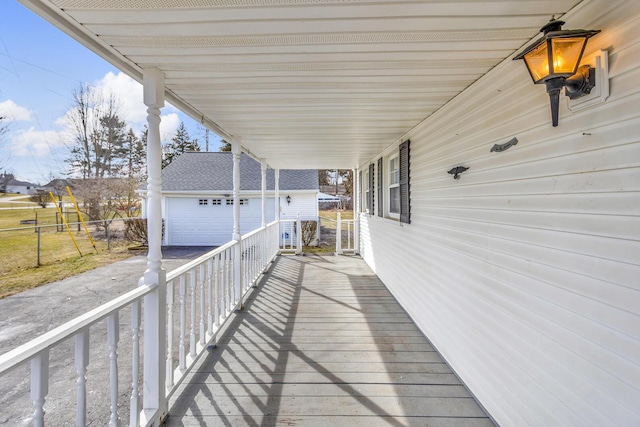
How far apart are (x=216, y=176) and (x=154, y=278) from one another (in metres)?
11.7

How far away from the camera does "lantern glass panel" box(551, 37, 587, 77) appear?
1290mm

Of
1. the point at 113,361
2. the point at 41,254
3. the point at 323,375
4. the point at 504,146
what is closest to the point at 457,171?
the point at 504,146

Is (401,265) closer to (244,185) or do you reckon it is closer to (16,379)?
(16,379)

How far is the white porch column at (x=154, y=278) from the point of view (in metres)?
2.00

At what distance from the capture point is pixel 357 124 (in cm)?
374

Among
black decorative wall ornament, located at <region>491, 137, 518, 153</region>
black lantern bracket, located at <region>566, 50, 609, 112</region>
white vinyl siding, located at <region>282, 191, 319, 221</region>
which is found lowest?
white vinyl siding, located at <region>282, 191, 319, 221</region>

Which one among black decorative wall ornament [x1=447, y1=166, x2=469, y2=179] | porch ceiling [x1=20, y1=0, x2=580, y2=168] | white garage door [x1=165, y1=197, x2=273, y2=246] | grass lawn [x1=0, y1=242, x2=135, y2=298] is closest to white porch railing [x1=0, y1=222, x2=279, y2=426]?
porch ceiling [x1=20, y1=0, x2=580, y2=168]

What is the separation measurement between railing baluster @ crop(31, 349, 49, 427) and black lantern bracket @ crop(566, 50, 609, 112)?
260cm

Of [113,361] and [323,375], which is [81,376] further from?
[323,375]

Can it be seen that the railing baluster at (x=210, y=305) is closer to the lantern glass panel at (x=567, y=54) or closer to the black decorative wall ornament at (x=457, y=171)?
the black decorative wall ornament at (x=457, y=171)

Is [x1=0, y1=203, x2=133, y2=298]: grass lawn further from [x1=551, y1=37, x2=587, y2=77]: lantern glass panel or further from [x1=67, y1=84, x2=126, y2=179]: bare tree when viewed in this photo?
[x1=551, y1=37, x2=587, y2=77]: lantern glass panel

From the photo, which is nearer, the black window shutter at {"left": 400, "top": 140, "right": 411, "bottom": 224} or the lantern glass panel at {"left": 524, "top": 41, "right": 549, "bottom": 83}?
the lantern glass panel at {"left": 524, "top": 41, "right": 549, "bottom": 83}

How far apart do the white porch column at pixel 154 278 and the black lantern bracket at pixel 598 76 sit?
2546mm

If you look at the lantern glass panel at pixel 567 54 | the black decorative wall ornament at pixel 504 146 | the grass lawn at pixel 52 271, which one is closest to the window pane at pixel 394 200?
the black decorative wall ornament at pixel 504 146
